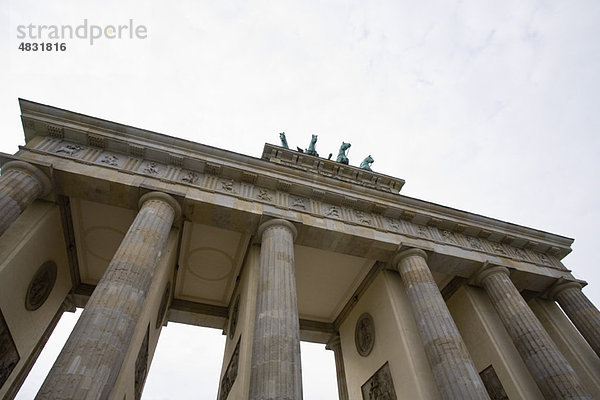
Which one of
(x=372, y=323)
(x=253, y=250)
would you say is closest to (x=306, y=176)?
(x=253, y=250)

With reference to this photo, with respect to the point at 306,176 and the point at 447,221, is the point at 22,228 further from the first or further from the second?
the point at 447,221

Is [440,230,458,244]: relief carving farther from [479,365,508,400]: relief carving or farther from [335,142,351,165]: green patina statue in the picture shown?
[335,142,351,165]: green patina statue

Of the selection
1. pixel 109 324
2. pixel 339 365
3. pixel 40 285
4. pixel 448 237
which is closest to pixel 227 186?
pixel 109 324

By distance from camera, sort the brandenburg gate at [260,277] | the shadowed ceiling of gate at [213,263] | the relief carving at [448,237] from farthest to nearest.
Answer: the relief carving at [448,237] → the shadowed ceiling of gate at [213,263] → the brandenburg gate at [260,277]

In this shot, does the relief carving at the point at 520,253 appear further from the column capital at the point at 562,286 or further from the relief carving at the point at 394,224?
the relief carving at the point at 394,224

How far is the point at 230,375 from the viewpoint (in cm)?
930

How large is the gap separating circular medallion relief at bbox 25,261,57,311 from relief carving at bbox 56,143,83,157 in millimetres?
3415

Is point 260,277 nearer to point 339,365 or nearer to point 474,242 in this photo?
point 339,365

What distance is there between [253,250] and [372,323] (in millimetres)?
5310

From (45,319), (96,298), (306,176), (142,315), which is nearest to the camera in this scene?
(96,298)

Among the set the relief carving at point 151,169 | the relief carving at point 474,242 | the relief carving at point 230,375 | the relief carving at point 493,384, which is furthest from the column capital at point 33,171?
the relief carving at point 493,384

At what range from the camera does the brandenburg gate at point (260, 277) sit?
24.5 feet

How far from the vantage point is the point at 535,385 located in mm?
10078

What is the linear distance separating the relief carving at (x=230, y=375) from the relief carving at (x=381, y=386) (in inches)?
194
